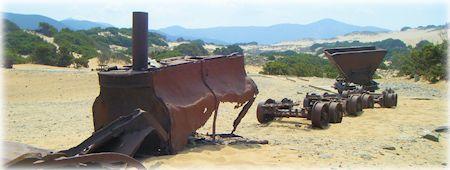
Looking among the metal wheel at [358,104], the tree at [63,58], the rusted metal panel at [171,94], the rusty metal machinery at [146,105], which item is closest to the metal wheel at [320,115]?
the metal wheel at [358,104]

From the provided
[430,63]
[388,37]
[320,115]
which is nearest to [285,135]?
[320,115]

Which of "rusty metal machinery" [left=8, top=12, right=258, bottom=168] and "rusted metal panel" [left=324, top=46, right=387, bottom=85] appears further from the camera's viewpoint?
"rusted metal panel" [left=324, top=46, right=387, bottom=85]

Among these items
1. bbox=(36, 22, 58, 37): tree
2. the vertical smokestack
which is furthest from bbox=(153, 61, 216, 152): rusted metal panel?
bbox=(36, 22, 58, 37): tree

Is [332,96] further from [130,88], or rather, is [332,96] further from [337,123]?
[130,88]

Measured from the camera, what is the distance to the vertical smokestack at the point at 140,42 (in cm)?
590

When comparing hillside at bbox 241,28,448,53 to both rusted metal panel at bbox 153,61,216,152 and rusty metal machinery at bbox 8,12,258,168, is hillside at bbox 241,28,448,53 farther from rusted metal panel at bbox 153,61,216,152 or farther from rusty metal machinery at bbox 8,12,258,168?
rusty metal machinery at bbox 8,12,258,168

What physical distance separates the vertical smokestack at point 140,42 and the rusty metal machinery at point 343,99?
4.59 metres

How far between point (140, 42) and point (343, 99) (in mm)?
6982

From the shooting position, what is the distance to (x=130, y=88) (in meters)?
5.71

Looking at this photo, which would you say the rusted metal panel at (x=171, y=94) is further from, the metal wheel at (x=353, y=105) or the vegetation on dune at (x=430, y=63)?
the vegetation on dune at (x=430, y=63)

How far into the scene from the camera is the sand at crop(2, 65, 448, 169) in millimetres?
5992

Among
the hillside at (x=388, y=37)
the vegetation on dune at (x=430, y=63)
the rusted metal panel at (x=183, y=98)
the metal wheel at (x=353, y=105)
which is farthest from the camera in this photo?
the hillside at (x=388, y=37)

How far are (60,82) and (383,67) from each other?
28.3 meters

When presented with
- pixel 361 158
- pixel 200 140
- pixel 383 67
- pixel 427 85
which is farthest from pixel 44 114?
pixel 383 67
